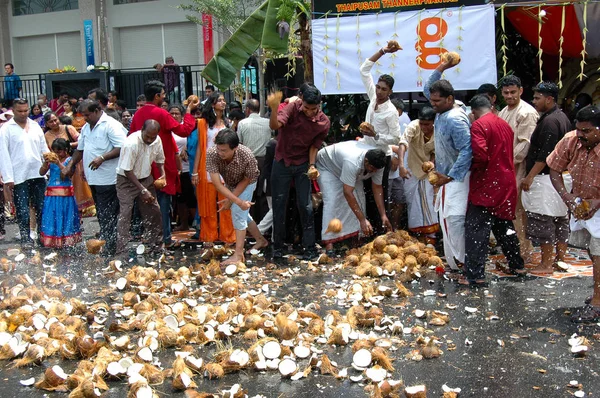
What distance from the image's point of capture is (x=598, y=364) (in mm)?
4863

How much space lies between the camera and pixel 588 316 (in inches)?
225

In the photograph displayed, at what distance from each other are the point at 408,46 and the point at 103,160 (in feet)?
13.9

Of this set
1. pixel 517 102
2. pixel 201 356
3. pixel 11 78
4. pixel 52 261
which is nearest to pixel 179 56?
pixel 11 78

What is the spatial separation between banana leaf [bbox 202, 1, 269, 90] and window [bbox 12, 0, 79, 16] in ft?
57.8

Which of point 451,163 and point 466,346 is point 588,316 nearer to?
point 466,346

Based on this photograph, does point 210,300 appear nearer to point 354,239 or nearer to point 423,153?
point 354,239

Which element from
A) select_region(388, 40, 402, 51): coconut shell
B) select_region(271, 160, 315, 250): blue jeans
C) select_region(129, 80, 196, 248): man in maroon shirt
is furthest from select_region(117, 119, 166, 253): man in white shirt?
select_region(388, 40, 402, 51): coconut shell

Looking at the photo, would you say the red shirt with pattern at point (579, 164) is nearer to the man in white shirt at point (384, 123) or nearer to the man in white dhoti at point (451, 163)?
the man in white dhoti at point (451, 163)

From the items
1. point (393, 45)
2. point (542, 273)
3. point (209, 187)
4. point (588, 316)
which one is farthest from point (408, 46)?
point (588, 316)

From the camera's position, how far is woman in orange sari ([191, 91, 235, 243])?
357 inches

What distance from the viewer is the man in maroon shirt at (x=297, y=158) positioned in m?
8.24

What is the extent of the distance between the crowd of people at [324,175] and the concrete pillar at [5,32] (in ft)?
61.5

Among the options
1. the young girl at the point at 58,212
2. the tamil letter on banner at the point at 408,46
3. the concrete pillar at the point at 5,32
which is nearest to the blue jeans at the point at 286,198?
the tamil letter on banner at the point at 408,46

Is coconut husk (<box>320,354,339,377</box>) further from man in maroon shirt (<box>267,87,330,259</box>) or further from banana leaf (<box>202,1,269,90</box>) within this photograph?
banana leaf (<box>202,1,269,90</box>)
